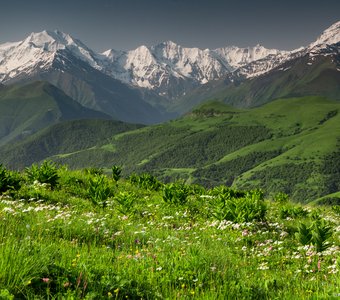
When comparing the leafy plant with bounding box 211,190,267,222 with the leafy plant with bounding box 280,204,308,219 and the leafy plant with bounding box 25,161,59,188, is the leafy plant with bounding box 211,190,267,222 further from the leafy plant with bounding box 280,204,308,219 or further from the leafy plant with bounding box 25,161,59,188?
the leafy plant with bounding box 25,161,59,188

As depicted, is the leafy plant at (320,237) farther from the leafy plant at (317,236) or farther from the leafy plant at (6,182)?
the leafy plant at (6,182)

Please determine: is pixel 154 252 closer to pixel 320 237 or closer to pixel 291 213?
pixel 320 237

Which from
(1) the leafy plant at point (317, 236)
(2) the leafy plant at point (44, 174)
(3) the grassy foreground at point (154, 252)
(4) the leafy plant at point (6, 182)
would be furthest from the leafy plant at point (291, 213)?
(4) the leafy plant at point (6, 182)

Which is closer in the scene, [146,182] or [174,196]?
[174,196]

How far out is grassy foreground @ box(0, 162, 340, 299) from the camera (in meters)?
5.53

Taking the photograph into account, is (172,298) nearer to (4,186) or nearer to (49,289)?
(49,289)

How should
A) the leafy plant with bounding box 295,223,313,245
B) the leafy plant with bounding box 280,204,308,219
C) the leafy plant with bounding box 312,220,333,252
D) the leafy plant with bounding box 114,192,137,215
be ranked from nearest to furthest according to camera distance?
the leafy plant with bounding box 312,220,333,252
the leafy plant with bounding box 295,223,313,245
the leafy plant with bounding box 114,192,137,215
the leafy plant with bounding box 280,204,308,219

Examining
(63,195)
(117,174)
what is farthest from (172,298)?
(117,174)

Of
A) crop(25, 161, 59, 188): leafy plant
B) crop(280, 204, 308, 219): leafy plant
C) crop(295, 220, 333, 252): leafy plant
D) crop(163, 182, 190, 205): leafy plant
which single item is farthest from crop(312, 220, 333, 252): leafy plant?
crop(25, 161, 59, 188): leafy plant

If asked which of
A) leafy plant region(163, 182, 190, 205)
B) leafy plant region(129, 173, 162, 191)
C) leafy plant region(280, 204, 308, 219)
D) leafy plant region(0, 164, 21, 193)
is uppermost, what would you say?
leafy plant region(0, 164, 21, 193)

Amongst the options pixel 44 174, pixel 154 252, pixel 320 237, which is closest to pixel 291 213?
pixel 320 237

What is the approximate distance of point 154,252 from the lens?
850 cm

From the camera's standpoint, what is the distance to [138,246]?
955 cm

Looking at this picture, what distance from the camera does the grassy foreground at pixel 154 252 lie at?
5531mm
